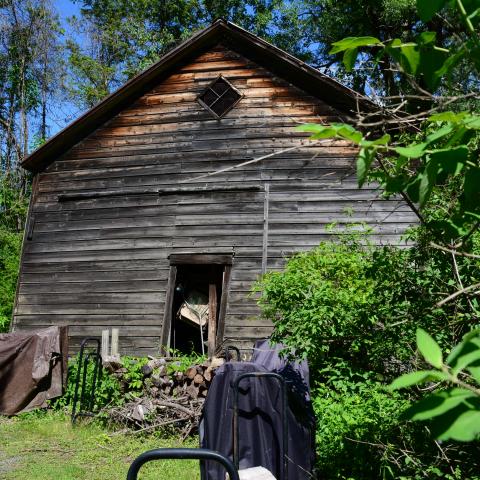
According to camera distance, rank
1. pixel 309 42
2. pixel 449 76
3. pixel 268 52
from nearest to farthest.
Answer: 1. pixel 449 76
2. pixel 268 52
3. pixel 309 42

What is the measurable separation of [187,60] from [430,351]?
12093mm

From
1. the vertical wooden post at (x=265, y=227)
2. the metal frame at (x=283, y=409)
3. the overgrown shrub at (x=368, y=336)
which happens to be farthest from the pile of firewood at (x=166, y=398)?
the overgrown shrub at (x=368, y=336)

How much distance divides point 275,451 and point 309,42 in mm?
22610

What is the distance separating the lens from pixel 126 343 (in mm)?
11000

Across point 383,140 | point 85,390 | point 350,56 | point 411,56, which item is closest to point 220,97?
point 85,390

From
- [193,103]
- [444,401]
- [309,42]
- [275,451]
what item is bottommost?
[275,451]

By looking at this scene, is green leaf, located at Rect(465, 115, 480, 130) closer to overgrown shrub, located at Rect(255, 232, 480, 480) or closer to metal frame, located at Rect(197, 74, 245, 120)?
overgrown shrub, located at Rect(255, 232, 480, 480)

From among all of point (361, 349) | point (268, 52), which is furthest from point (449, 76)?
point (268, 52)

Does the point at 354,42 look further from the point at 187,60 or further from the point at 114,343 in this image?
the point at 187,60

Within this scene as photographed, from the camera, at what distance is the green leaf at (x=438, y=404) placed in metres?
0.77

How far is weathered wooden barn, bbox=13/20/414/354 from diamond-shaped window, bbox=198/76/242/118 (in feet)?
0.09

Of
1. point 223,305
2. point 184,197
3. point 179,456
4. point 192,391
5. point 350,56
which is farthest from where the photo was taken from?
point 184,197

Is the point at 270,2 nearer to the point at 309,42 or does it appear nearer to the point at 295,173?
the point at 309,42

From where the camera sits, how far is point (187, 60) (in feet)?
A: 39.5
